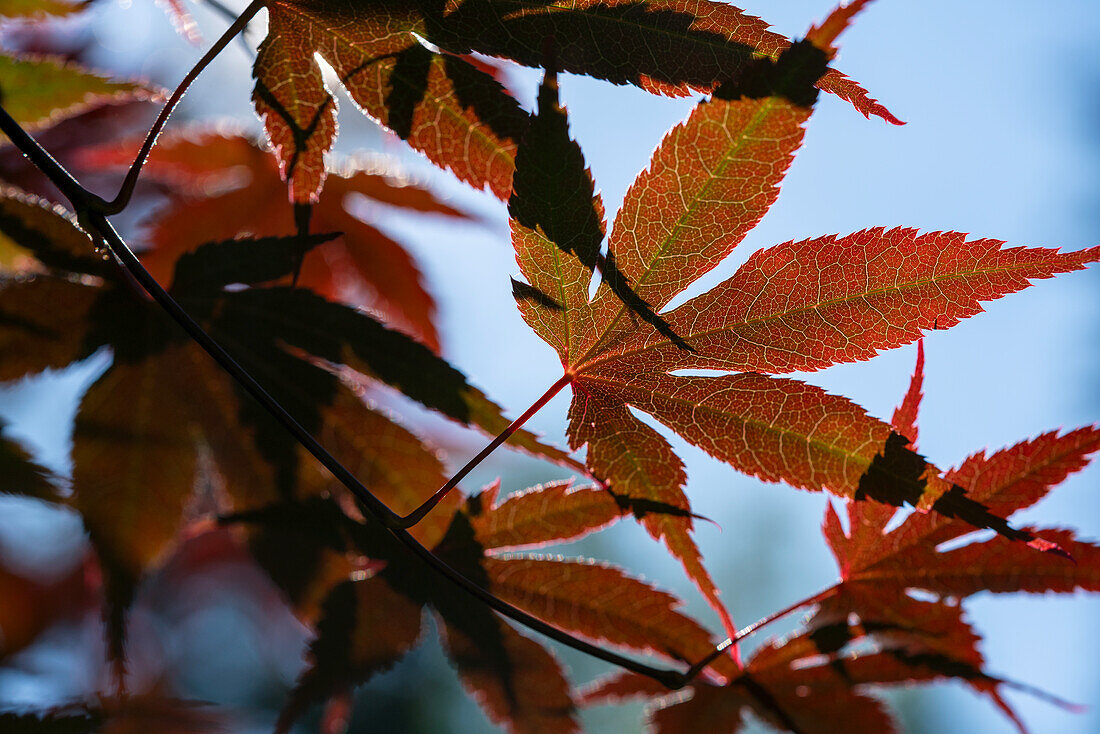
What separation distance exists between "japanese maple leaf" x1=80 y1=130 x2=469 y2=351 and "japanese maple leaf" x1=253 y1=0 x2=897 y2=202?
464mm

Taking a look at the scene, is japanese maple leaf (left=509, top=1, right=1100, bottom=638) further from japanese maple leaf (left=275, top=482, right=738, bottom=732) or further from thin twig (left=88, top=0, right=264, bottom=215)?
thin twig (left=88, top=0, right=264, bottom=215)

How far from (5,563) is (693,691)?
1.18 m

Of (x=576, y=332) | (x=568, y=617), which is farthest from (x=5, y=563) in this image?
(x=576, y=332)

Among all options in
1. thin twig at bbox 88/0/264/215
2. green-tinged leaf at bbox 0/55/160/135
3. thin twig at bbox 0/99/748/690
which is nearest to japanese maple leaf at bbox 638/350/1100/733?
thin twig at bbox 0/99/748/690

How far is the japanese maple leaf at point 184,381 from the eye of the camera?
624 millimetres

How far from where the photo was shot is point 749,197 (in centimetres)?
43

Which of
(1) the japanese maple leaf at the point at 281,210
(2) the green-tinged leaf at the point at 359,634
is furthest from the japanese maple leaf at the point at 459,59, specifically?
(1) the japanese maple leaf at the point at 281,210

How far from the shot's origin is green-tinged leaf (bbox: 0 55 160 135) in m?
0.71

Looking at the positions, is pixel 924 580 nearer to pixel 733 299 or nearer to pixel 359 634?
pixel 733 299

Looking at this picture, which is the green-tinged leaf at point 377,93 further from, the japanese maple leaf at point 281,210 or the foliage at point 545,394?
the japanese maple leaf at point 281,210

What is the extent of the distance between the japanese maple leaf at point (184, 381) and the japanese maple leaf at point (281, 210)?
0.32m

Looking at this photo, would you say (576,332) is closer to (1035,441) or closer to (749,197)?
(749,197)

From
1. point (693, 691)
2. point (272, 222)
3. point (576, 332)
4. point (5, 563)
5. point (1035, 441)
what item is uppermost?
point (272, 222)

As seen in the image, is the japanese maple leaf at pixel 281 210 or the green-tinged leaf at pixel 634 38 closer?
the green-tinged leaf at pixel 634 38
